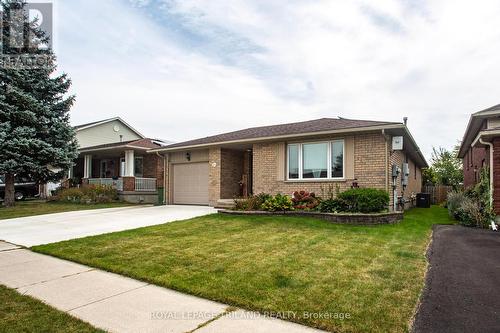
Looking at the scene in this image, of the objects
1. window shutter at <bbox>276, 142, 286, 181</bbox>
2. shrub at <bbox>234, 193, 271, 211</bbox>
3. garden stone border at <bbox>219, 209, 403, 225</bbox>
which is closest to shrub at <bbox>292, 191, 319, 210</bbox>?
garden stone border at <bbox>219, 209, 403, 225</bbox>

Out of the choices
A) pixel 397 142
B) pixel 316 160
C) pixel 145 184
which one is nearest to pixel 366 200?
pixel 397 142

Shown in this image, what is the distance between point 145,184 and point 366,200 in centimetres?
1392

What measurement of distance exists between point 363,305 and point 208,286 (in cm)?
189

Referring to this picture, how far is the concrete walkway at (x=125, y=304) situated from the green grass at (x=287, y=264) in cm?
20

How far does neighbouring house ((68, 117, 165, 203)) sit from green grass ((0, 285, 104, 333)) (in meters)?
13.8

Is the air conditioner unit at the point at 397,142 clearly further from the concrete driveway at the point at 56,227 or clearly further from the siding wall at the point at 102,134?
the siding wall at the point at 102,134

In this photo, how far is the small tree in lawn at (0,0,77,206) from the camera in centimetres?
1523

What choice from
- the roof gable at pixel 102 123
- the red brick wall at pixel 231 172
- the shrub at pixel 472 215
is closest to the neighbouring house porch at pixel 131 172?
the roof gable at pixel 102 123

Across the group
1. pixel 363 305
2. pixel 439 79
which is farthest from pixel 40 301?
pixel 439 79

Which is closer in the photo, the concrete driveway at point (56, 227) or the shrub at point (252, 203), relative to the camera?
the concrete driveway at point (56, 227)

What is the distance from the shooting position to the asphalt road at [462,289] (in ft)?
10.3

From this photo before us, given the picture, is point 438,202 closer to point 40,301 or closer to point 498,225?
point 498,225

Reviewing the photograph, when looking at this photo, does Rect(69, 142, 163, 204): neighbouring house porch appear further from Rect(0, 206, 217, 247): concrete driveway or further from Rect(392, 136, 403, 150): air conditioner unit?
Rect(392, 136, 403, 150): air conditioner unit

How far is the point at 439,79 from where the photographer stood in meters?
14.5
